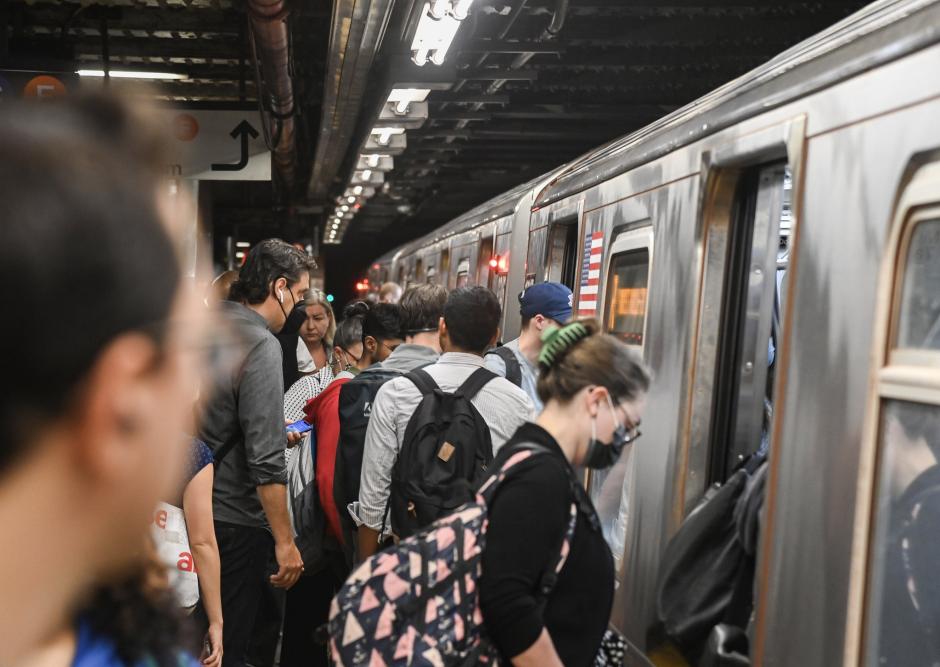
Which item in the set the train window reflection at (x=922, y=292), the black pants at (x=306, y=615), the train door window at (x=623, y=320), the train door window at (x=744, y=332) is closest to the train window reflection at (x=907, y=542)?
the train window reflection at (x=922, y=292)

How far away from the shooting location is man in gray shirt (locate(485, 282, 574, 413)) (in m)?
4.37

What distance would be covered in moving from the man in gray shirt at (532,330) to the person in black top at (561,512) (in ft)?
6.05

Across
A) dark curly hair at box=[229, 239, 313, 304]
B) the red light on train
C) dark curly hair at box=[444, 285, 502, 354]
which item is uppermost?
the red light on train

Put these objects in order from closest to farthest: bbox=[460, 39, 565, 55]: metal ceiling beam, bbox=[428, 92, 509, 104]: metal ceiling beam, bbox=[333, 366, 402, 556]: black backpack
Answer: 1. bbox=[333, 366, 402, 556]: black backpack
2. bbox=[460, 39, 565, 55]: metal ceiling beam
3. bbox=[428, 92, 509, 104]: metal ceiling beam

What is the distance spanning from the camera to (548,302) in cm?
438

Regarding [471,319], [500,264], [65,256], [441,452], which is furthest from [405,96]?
[65,256]

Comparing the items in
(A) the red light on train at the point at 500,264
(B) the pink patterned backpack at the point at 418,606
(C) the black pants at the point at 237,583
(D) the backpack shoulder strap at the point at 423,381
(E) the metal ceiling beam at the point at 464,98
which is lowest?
(C) the black pants at the point at 237,583

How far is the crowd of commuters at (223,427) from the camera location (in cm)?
61

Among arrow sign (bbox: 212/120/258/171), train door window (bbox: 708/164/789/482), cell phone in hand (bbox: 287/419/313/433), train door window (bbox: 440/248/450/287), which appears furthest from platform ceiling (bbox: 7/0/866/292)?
train door window (bbox: 708/164/789/482)

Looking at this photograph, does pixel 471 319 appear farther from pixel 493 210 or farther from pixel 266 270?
pixel 493 210

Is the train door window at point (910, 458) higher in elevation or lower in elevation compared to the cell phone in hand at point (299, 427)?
higher

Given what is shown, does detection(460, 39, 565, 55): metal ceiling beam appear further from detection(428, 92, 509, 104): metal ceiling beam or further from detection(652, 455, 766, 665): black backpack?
detection(652, 455, 766, 665): black backpack

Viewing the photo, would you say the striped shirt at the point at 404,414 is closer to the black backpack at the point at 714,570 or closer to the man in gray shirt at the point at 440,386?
the man in gray shirt at the point at 440,386

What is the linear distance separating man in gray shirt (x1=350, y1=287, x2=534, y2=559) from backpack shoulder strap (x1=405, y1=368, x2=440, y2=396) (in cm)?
2
